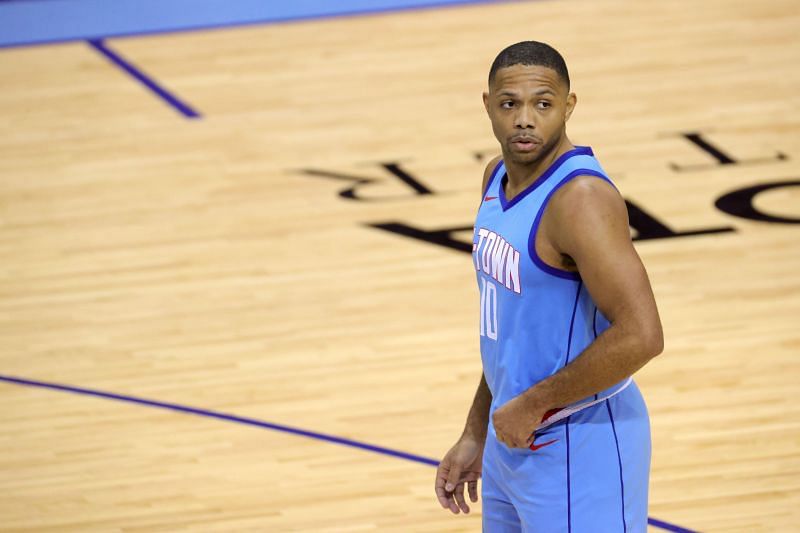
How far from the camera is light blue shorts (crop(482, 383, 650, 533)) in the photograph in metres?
2.50

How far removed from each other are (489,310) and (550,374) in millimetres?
183

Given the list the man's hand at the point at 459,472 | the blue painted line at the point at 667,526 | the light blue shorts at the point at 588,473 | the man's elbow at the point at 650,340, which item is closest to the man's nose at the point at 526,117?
the man's elbow at the point at 650,340

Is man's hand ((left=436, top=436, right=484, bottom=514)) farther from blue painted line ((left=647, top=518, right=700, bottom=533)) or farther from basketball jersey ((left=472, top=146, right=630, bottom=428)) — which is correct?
blue painted line ((left=647, top=518, right=700, bottom=533))

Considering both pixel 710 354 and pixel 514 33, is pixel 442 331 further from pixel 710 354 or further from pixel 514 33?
pixel 514 33

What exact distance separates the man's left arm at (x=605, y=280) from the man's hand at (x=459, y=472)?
1.52 ft

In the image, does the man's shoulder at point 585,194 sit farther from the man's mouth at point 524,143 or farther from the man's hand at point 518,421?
the man's hand at point 518,421

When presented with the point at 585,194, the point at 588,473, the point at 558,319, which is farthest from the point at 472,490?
the point at 585,194

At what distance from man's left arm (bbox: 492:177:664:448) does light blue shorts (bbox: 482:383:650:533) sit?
0.43ft

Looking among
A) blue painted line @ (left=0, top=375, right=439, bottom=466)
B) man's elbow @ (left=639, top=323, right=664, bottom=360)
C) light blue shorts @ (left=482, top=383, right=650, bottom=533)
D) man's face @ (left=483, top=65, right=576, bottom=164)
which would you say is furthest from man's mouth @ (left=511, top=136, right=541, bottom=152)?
blue painted line @ (left=0, top=375, right=439, bottom=466)

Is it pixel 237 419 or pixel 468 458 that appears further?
pixel 237 419

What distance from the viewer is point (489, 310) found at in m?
2.59

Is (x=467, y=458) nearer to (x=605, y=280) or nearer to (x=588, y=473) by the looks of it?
(x=588, y=473)

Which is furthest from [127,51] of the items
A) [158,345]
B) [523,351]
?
[523,351]

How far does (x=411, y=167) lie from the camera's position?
24.4 feet
